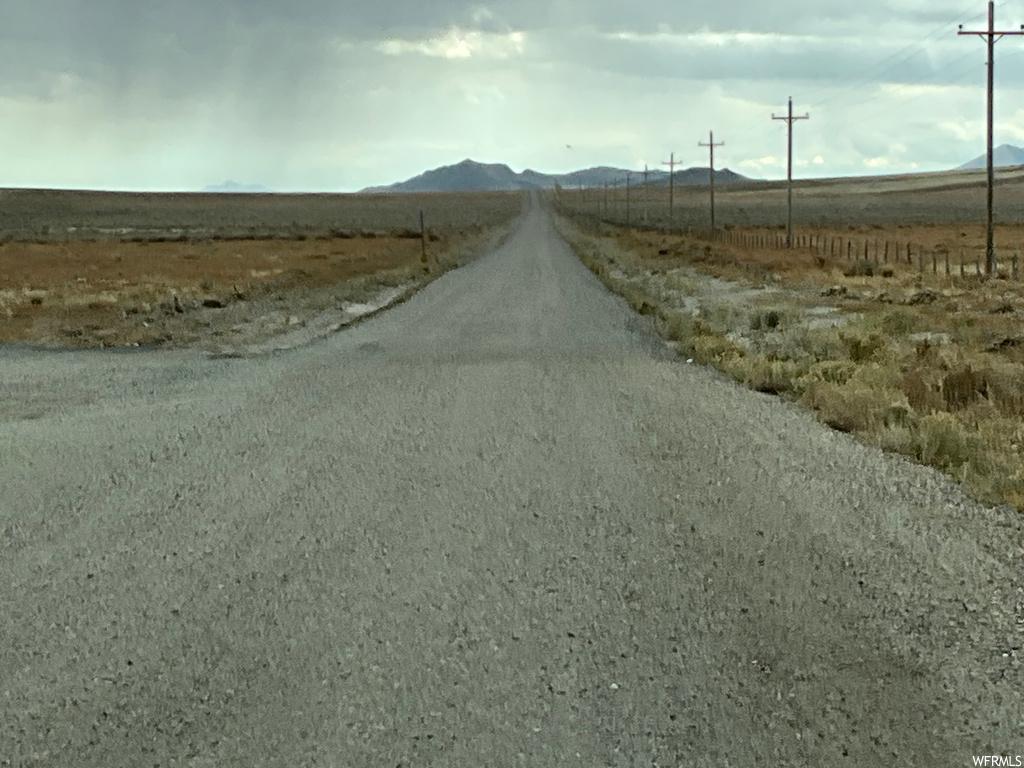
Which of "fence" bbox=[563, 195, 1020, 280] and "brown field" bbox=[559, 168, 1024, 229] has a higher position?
"brown field" bbox=[559, 168, 1024, 229]

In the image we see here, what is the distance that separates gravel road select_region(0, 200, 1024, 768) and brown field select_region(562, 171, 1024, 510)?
0.64 meters

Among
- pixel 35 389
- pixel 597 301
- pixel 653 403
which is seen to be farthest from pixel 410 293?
pixel 653 403

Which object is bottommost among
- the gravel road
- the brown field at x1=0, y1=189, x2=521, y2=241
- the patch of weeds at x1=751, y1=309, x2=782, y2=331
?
the gravel road

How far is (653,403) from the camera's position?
12.8 m

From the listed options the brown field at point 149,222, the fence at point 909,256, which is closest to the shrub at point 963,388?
the fence at point 909,256

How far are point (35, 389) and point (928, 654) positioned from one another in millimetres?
12617

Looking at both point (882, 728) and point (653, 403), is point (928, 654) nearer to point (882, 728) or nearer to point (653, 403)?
point (882, 728)

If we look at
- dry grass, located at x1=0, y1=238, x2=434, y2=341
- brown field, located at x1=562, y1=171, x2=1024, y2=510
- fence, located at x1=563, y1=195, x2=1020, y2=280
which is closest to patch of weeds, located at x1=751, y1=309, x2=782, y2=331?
brown field, located at x1=562, y1=171, x2=1024, y2=510

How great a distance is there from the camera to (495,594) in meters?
6.15

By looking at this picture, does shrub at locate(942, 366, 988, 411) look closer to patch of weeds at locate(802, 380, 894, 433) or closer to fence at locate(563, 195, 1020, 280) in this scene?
patch of weeds at locate(802, 380, 894, 433)

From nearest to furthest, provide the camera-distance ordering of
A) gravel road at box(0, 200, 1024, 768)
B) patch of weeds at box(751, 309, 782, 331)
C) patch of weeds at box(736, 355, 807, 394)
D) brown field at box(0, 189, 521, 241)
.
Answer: gravel road at box(0, 200, 1024, 768)
patch of weeds at box(736, 355, 807, 394)
patch of weeds at box(751, 309, 782, 331)
brown field at box(0, 189, 521, 241)

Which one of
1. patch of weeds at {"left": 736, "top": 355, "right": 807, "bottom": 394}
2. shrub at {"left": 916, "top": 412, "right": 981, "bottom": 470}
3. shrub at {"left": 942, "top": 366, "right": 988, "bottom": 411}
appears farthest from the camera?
patch of weeds at {"left": 736, "top": 355, "right": 807, "bottom": 394}

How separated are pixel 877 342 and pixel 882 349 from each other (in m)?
0.35

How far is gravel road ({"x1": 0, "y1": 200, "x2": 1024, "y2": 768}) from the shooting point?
14.8ft
